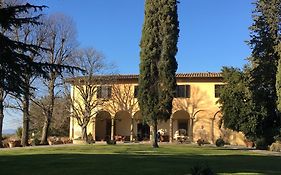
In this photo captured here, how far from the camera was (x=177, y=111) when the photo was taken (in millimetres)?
53625

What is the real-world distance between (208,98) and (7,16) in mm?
41292

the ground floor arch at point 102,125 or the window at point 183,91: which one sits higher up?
the window at point 183,91

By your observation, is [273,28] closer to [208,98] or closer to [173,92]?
[173,92]

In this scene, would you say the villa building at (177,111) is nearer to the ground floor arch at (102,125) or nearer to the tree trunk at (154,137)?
the ground floor arch at (102,125)

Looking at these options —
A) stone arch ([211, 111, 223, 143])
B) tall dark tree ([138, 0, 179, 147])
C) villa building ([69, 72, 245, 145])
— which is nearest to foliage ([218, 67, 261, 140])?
tall dark tree ([138, 0, 179, 147])

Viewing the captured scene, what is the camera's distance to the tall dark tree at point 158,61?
117ft

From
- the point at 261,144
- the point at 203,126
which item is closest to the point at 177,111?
the point at 203,126

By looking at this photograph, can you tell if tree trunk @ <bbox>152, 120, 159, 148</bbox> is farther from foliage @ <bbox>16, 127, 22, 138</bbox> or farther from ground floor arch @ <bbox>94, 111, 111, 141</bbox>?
foliage @ <bbox>16, 127, 22, 138</bbox>

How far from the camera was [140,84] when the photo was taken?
36719mm

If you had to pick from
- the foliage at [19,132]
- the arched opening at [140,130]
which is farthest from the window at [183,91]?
the foliage at [19,132]

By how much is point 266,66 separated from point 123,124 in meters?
22.6

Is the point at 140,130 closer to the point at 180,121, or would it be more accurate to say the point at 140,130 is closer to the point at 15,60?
the point at 180,121

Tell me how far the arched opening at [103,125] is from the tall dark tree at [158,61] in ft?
65.8

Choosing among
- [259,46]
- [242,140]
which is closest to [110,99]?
[242,140]
